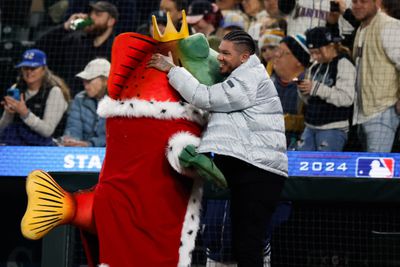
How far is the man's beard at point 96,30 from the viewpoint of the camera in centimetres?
768

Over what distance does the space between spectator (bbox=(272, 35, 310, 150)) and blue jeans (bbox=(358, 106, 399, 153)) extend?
0.53 m

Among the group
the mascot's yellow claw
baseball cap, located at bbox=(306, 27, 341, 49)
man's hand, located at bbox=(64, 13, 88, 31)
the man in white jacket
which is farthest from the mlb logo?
man's hand, located at bbox=(64, 13, 88, 31)

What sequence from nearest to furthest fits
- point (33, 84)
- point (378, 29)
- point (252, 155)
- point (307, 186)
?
point (252, 155) < point (307, 186) < point (378, 29) < point (33, 84)

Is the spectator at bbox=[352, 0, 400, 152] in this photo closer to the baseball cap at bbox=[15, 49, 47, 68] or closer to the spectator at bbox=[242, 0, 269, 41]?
the spectator at bbox=[242, 0, 269, 41]

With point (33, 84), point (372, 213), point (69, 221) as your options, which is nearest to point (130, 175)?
point (69, 221)

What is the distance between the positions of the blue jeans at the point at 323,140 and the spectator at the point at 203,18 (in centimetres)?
135

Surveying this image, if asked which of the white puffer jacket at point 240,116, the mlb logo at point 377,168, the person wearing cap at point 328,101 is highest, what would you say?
the person wearing cap at point 328,101

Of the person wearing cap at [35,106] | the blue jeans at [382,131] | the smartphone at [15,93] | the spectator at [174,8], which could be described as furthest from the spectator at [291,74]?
the smartphone at [15,93]

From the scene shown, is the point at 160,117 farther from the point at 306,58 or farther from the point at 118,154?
the point at 306,58

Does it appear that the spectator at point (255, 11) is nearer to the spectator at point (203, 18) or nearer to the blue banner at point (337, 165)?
the spectator at point (203, 18)

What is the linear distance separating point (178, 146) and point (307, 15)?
3104 mm

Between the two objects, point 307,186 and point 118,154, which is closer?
point 118,154

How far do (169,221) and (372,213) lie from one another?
2.39m

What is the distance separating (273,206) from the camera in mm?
4391
